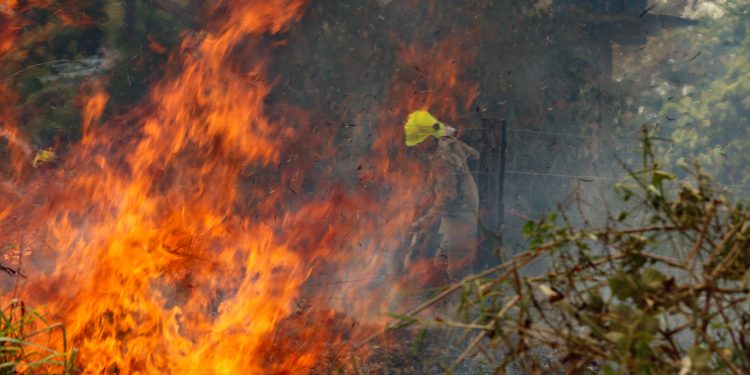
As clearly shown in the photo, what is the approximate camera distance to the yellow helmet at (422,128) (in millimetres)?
11180

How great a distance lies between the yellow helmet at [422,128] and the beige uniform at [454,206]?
136 millimetres

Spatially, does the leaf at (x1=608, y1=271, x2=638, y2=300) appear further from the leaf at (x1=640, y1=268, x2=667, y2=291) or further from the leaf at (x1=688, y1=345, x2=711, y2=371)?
the leaf at (x1=688, y1=345, x2=711, y2=371)

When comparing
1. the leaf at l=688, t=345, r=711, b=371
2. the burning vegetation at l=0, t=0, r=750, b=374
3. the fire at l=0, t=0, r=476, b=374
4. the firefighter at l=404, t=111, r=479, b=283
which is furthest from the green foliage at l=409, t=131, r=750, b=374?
the firefighter at l=404, t=111, r=479, b=283

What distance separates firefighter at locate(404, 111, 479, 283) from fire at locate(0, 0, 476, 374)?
30 centimetres

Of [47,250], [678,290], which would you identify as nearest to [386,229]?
[47,250]

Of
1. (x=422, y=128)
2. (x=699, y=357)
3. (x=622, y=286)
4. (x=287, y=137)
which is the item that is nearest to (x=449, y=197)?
(x=422, y=128)

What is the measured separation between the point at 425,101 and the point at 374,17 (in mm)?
1479

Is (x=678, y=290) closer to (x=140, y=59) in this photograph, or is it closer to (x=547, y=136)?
(x=140, y=59)

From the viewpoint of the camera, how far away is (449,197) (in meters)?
11.4

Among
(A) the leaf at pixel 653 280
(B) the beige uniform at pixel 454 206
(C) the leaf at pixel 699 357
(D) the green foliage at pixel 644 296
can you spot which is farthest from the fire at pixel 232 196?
(C) the leaf at pixel 699 357

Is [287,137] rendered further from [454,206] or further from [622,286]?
[622,286]

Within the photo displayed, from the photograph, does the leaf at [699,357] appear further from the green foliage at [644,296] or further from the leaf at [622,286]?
the leaf at [622,286]

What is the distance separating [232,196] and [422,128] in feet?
9.50

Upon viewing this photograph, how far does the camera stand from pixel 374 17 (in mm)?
11570
